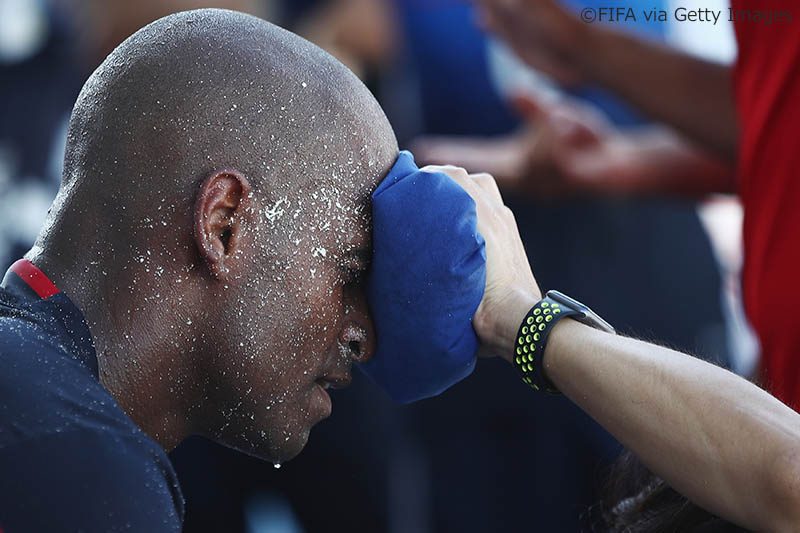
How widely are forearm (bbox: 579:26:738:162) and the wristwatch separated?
1.09 meters

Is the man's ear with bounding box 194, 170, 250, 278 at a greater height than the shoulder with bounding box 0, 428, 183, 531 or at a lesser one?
greater

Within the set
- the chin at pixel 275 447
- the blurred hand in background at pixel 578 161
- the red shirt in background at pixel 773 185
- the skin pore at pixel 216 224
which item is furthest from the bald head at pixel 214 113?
the blurred hand in background at pixel 578 161

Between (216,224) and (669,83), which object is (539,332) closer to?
(216,224)

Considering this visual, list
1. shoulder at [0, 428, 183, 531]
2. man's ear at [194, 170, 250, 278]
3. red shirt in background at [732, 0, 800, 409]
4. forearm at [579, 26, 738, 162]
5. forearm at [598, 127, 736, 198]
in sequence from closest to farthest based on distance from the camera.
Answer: shoulder at [0, 428, 183, 531] → man's ear at [194, 170, 250, 278] → red shirt in background at [732, 0, 800, 409] → forearm at [579, 26, 738, 162] → forearm at [598, 127, 736, 198]

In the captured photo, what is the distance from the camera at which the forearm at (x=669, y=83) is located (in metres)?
2.60

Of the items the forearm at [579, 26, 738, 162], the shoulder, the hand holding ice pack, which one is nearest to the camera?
the shoulder

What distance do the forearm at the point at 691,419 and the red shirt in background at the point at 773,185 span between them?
1.77 ft

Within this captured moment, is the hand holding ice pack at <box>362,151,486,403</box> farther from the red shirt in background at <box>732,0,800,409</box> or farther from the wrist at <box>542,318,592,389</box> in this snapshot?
the red shirt in background at <box>732,0,800,409</box>

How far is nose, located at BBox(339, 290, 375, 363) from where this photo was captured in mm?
1676

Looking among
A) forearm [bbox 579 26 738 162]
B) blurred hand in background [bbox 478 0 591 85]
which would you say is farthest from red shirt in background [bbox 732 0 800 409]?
blurred hand in background [bbox 478 0 591 85]

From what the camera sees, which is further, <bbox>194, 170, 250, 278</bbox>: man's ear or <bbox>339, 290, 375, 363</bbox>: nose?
<bbox>339, 290, 375, 363</bbox>: nose

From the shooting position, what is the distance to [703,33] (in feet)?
12.9

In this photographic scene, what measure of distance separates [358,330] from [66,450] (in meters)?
0.50

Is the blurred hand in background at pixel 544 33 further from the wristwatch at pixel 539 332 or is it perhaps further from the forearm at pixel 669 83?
→ the wristwatch at pixel 539 332
